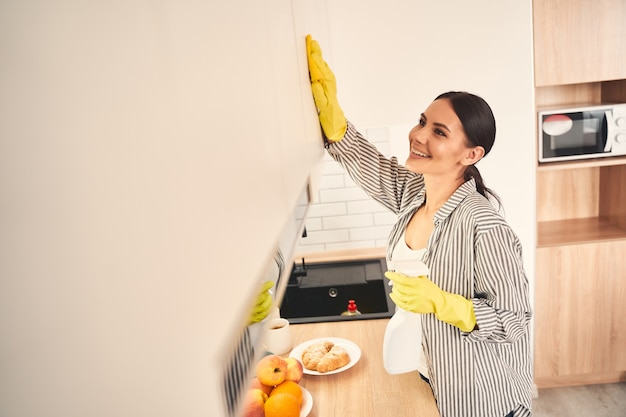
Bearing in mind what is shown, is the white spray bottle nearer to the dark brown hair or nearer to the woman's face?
the woman's face

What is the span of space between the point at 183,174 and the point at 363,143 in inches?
62.4

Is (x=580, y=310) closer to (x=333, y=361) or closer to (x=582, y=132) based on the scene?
(x=582, y=132)

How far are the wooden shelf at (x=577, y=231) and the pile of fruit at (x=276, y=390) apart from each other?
1.63 m

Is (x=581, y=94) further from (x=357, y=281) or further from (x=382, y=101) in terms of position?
(x=357, y=281)

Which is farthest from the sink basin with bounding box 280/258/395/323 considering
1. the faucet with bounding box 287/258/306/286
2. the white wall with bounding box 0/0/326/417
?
the white wall with bounding box 0/0/326/417

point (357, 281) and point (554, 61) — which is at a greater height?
point (554, 61)

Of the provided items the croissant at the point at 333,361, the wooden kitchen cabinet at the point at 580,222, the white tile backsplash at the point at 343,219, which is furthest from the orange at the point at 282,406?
the wooden kitchen cabinet at the point at 580,222

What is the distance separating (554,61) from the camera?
237 centimetres

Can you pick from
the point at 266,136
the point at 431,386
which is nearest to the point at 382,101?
the point at 431,386

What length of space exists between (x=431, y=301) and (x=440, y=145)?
0.52 metres

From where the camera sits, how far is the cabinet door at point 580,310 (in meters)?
2.57

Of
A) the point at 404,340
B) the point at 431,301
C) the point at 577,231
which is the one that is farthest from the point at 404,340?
the point at 577,231

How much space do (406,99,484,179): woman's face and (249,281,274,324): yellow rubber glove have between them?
1.33 meters

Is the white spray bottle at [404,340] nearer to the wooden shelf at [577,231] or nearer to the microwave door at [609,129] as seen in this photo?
the wooden shelf at [577,231]
